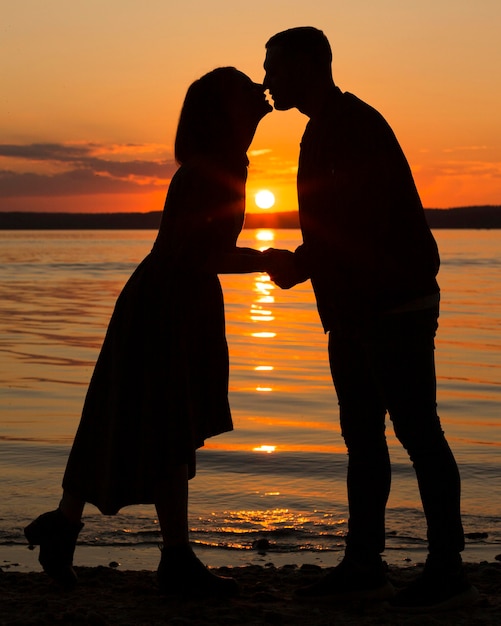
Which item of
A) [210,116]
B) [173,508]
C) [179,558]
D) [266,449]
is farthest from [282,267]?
[266,449]

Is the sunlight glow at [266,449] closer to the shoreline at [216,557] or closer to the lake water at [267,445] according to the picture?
the lake water at [267,445]

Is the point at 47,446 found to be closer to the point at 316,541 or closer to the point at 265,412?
the point at 265,412

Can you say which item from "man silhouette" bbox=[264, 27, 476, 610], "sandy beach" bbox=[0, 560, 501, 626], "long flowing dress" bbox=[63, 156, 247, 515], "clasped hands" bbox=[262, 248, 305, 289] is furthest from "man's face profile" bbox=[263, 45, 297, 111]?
"sandy beach" bbox=[0, 560, 501, 626]

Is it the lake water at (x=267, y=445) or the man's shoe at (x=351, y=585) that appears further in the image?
the lake water at (x=267, y=445)

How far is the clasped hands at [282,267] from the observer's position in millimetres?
4508

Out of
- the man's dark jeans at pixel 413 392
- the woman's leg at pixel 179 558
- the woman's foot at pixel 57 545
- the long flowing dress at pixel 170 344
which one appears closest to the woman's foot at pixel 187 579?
the woman's leg at pixel 179 558

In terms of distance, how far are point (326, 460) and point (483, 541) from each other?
7.49 feet

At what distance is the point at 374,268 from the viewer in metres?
4.18

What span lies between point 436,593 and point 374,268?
1270mm

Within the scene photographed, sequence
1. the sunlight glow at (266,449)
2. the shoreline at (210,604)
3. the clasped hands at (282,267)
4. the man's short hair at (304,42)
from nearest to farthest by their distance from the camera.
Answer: the shoreline at (210,604) < the man's short hair at (304,42) < the clasped hands at (282,267) < the sunlight glow at (266,449)

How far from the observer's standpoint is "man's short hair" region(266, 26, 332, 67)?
427cm

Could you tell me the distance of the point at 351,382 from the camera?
4398mm

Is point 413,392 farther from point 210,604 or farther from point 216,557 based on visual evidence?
point 216,557

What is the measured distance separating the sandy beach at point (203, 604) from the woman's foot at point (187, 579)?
5 centimetres
